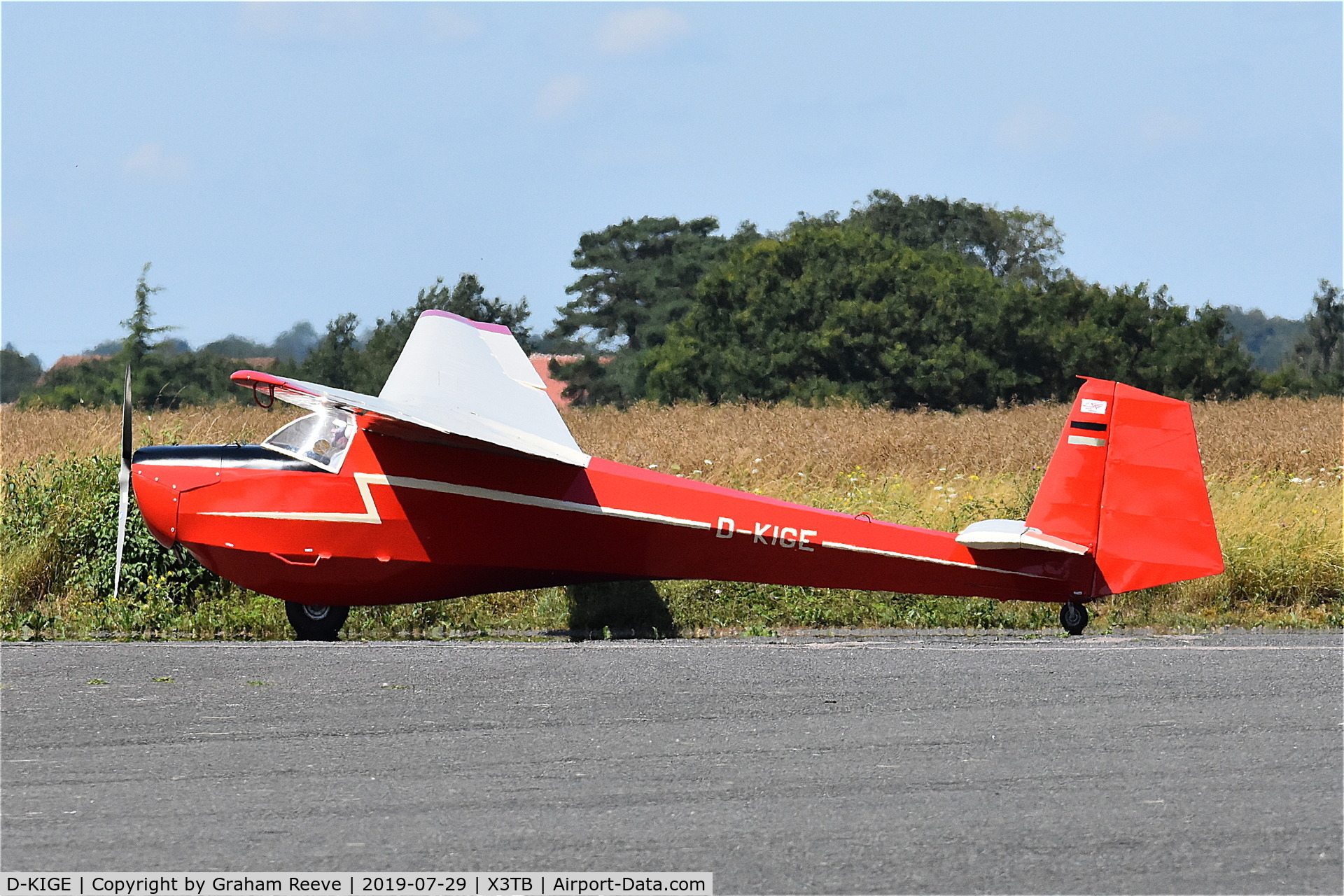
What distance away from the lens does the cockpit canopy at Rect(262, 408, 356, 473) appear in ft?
35.6

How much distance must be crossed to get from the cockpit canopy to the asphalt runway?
2.01 metres

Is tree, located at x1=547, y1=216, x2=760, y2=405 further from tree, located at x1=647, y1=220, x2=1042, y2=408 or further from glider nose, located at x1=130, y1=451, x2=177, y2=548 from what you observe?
glider nose, located at x1=130, y1=451, x2=177, y2=548

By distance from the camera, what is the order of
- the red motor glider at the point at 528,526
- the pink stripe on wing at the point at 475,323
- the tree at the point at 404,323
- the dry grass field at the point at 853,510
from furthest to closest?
the tree at the point at 404,323 → the pink stripe on wing at the point at 475,323 → the dry grass field at the point at 853,510 → the red motor glider at the point at 528,526

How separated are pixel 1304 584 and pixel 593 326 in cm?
6713

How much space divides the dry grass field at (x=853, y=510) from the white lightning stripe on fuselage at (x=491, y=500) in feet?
4.58

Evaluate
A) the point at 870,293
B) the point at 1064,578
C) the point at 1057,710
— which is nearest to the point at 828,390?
the point at 870,293

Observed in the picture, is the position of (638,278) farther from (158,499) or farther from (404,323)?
(158,499)

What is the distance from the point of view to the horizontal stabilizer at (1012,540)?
1059 cm

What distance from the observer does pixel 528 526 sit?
10922 millimetres

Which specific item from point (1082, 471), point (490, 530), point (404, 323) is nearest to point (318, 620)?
point (490, 530)

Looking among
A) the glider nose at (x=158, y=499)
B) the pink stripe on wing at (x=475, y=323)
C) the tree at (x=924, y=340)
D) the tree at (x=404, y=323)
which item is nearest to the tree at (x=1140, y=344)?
the tree at (x=924, y=340)

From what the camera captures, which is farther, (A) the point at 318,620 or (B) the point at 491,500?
(A) the point at 318,620

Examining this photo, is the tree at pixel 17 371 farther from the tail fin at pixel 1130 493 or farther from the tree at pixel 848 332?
the tail fin at pixel 1130 493

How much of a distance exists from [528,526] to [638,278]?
67.5 metres
